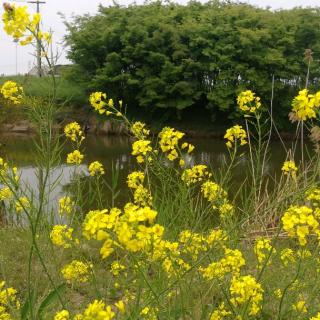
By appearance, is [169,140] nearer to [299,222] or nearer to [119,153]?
[299,222]

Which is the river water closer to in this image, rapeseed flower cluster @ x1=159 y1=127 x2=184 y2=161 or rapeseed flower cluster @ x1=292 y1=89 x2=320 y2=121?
rapeseed flower cluster @ x1=159 y1=127 x2=184 y2=161

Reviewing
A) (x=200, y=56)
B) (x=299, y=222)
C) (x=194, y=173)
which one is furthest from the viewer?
(x=200, y=56)

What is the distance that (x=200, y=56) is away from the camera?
1795 centimetres

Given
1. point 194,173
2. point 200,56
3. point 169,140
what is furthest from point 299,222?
point 200,56

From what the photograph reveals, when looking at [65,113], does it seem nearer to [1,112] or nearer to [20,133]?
[20,133]

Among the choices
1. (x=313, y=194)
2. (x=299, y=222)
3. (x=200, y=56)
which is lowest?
(x=313, y=194)

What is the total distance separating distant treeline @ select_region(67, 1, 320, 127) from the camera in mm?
17156

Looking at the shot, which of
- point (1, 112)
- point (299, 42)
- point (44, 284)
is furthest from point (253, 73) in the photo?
point (44, 284)

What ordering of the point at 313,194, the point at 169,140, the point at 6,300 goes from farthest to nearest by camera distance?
the point at 313,194
the point at 169,140
the point at 6,300

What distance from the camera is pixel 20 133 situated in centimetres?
1628

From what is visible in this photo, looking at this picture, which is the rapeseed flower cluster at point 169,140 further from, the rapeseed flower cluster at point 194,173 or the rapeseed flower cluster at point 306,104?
the rapeseed flower cluster at point 306,104

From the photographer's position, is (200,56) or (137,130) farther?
(200,56)

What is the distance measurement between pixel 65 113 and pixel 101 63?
2.36m

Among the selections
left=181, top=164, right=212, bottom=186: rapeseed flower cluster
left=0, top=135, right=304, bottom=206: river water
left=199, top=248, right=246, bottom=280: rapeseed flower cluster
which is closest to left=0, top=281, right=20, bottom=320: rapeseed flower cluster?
left=199, top=248, right=246, bottom=280: rapeseed flower cluster
